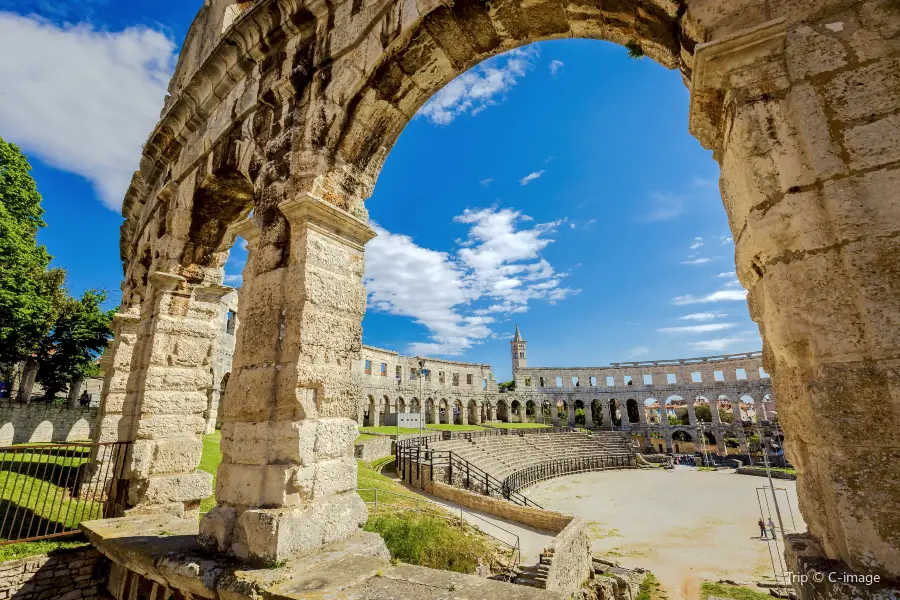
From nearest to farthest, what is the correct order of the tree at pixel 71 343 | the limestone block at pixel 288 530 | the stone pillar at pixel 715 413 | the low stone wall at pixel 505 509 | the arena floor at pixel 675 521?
the limestone block at pixel 288 530 < the arena floor at pixel 675 521 < the low stone wall at pixel 505 509 < the tree at pixel 71 343 < the stone pillar at pixel 715 413

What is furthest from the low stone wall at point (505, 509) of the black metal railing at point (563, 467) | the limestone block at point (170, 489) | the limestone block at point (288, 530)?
the limestone block at point (288, 530)

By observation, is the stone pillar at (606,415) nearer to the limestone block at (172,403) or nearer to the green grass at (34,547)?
the limestone block at (172,403)

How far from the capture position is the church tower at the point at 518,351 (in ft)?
157

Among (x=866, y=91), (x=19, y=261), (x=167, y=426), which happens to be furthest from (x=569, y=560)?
(x=19, y=261)

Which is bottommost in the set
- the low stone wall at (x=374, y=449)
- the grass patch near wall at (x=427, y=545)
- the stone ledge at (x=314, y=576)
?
the grass patch near wall at (x=427, y=545)

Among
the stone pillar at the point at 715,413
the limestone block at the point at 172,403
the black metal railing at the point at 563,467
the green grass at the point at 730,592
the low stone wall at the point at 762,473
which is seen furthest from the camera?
the stone pillar at the point at 715,413

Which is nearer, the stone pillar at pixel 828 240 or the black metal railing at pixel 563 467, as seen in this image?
the stone pillar at pixel 828 240

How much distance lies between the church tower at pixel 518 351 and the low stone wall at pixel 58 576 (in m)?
44.4

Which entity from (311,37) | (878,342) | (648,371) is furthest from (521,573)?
(648,371)

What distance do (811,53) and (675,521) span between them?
16761mm

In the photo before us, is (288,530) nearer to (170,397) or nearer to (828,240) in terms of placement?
(828,240)

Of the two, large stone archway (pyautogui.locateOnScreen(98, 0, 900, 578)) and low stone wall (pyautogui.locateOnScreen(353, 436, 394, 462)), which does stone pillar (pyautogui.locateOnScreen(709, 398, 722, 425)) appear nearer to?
low stone wall (pyautogui.locateOnScreen(353, 436, 394, 462))

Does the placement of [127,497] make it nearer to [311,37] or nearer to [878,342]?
[311,37]

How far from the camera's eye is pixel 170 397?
204 inches
